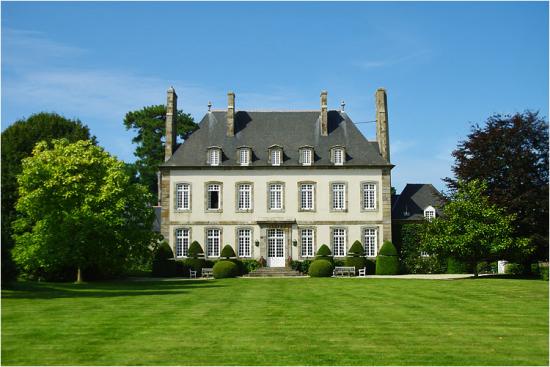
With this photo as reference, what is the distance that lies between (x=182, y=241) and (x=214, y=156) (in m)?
5.65

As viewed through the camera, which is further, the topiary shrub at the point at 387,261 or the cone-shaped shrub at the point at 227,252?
the cone-shaped shrub at the point at 227,252

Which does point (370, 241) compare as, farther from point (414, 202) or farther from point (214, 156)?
point (214, 156)

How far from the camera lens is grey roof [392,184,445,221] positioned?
46.5 metres

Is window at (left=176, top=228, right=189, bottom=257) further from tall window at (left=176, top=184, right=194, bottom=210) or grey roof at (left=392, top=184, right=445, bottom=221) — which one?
grey roof at (left=392, top=184, right=445, bottom=221)

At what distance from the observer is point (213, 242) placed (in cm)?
4375

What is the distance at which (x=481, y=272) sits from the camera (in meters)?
45.8

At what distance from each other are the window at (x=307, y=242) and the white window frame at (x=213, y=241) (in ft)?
16.9

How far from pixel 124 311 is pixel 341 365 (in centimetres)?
786

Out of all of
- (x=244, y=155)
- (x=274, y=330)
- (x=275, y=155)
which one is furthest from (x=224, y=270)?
(x=274, y=330)

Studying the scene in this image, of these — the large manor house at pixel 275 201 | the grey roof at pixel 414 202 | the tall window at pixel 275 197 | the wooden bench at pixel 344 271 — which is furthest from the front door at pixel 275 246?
the grey roof at pixel 414 202

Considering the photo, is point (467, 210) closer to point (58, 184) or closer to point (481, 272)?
point (481, 272)

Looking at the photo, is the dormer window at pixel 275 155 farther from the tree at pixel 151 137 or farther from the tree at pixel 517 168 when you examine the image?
the tree at pixel 151 137

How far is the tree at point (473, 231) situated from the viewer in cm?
3478

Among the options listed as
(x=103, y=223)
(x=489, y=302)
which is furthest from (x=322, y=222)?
(x=489, y=302)
